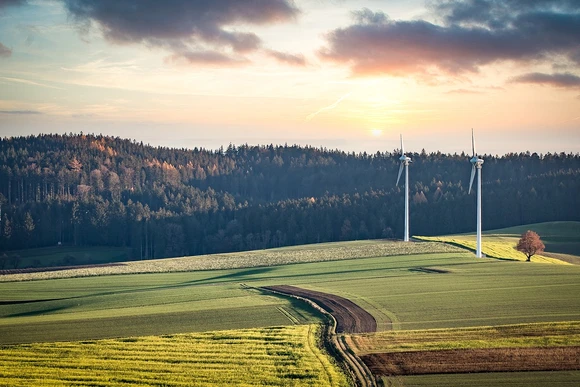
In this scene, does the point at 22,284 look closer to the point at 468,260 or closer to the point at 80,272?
the point at 80,272

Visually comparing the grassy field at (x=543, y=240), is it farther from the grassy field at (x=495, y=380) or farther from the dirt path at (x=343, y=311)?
the grassy field at (x=495, y=380)

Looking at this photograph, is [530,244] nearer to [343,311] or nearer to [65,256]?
[343,311]

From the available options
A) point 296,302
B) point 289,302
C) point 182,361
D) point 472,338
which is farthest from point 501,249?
point 182,361

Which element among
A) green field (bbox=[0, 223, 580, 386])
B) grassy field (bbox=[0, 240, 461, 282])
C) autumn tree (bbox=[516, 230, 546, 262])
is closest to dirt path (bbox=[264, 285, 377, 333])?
green field (bbox=[0, 223, 580, 386])

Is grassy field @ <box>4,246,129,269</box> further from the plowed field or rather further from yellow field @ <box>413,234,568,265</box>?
the plowed field

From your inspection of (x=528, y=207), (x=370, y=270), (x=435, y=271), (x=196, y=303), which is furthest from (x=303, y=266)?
(x=528, y=207)

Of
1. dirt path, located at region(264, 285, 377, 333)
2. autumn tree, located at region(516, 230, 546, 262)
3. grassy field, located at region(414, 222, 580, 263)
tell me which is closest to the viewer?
dirt path, located at region(264, 285, 377, 333)

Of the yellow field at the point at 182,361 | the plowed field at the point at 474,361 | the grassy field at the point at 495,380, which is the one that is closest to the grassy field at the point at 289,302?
the yellow field at the point at 182,361
